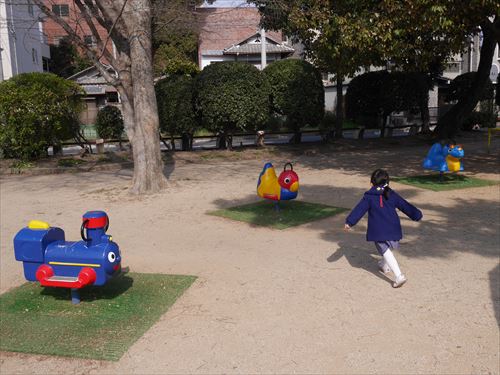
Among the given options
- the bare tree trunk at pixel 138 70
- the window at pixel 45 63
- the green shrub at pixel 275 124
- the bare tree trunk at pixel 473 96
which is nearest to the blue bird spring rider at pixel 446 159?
the bare tree trunk at pixel 138 70

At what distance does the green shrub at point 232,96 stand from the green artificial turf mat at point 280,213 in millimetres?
7873

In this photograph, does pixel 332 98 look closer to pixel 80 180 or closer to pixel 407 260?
pixel 80 180

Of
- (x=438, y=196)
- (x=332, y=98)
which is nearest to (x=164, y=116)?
(x=438, y=196)

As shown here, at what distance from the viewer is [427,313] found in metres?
4.68

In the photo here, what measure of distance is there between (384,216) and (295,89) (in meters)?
13.3

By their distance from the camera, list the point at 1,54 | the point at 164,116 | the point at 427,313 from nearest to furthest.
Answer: the point at 427,313
the point at 164,116
the point at 1,54

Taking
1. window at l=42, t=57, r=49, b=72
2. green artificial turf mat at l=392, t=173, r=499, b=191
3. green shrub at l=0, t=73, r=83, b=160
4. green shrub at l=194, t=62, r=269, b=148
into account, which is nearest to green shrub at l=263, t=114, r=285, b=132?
green shrub at l=194, t=62, r=269, b=148

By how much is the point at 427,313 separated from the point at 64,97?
573 inches

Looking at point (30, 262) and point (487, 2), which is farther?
point (487, 2)

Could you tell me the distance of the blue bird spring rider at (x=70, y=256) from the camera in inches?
191

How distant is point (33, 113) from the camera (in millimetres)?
15375

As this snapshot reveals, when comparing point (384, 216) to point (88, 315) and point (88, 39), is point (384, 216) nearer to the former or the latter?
point (88, 315)

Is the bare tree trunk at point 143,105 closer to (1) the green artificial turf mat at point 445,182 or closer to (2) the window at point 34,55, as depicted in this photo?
(1) the green artificial turf mat at point 445,182

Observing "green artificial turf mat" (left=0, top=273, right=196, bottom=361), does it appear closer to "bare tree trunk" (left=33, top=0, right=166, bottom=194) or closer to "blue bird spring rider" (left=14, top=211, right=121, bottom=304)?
"blue bird spring rider" (left=14, top=211, right=121, bottom=304)
